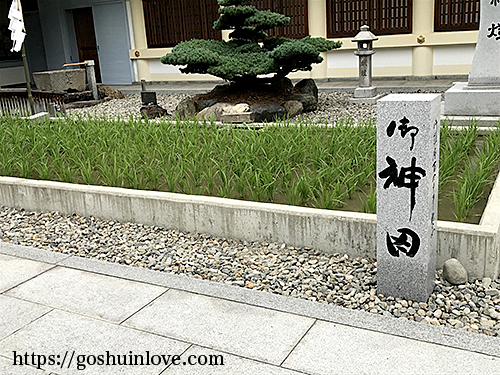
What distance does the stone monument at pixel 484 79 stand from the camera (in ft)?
26.3

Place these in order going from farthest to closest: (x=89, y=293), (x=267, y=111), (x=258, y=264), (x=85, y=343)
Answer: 1. (x=267, y=111)
2. (x=258, y=264)
3. (x=89, y=293)
4. (x=85, y=343)

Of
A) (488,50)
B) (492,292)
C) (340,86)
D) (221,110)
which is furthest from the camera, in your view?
(340,86)

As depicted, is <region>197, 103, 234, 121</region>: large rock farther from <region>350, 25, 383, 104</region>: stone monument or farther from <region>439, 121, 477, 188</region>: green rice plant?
<region>439, 121, 477, 188</region>: green rice plant

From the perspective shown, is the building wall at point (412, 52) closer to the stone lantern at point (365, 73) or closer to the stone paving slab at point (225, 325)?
the stone lantern at point (365, 73)

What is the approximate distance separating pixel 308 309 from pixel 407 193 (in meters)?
0.94

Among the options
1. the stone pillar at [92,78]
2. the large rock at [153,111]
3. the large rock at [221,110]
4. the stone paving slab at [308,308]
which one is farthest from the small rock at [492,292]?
the stone pillar at [92,78]

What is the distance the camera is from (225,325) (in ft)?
10.5

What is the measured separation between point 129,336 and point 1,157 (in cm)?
429

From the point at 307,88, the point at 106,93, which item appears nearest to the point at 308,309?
the point at 307,88

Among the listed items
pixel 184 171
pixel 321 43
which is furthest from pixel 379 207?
pixel 321 43

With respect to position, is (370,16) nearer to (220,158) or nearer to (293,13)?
(293,13)

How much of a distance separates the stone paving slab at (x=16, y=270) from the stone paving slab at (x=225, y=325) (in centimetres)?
119

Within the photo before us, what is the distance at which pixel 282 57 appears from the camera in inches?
367

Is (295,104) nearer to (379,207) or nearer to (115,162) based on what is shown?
(115,162)
